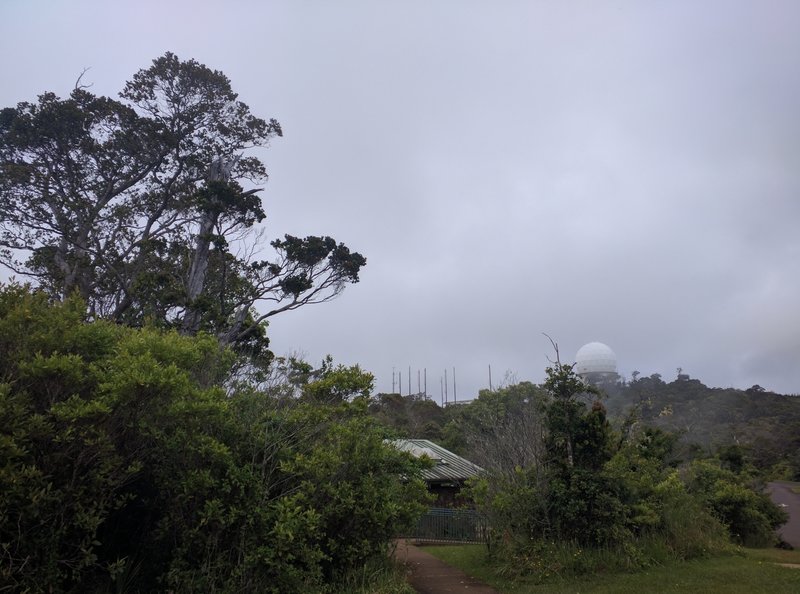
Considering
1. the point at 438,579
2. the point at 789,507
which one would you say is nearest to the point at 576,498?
the point at 438,579

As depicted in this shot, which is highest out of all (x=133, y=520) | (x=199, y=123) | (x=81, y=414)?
(x=199, y=123)

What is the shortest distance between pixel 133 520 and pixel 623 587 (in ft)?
27.1

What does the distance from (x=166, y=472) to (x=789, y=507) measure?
105 feet

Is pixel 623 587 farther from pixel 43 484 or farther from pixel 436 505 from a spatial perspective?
pixel 436 505

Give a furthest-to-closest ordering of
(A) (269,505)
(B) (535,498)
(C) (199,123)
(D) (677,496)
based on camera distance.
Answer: (C) (199,123) < (D) (677,496) < (B) (535,498) < (A) (269,505)

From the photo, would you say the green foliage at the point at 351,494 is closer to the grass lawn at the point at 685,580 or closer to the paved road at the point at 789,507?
the grass lawn at the point at 685,580

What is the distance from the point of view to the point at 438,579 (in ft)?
40.7

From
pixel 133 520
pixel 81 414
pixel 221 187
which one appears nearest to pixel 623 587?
pixel 133 520

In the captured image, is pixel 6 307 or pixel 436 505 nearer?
pixel 6 307

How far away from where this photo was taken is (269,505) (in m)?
7.71

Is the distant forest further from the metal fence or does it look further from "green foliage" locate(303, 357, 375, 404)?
"green foliage" locate(303, 357, 375, 404)

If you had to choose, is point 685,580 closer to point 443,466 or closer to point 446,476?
point 446,476

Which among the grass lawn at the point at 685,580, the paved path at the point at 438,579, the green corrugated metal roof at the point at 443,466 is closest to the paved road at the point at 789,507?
the green corrugated metal roof at the point at 443,466

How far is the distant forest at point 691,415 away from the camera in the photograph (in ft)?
123
